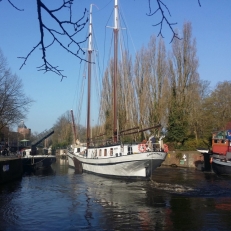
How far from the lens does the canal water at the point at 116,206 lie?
13.8 metres

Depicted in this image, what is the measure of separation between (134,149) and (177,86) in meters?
20.3

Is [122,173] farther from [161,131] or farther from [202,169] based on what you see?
[161,131]

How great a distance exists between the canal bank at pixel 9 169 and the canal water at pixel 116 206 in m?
1.26

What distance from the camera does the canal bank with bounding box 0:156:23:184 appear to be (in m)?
26.5

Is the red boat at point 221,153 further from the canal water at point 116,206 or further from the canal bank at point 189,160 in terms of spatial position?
the canal water at point 116,206

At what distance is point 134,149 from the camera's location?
2947 cm

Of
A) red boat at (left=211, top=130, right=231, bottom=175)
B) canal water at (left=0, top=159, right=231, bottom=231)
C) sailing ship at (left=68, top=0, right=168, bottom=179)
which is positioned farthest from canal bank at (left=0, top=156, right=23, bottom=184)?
red boat at (left=211, top=130, right=231, bottom=175)

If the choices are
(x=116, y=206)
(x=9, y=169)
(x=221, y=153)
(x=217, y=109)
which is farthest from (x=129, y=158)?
(x=217, y=109)

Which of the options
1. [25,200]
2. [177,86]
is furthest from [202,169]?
[25,200]

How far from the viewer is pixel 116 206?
698 inches

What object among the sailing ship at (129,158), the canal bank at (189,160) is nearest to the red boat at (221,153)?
the canal bank at (189,160)

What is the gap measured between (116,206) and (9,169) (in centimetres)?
1353

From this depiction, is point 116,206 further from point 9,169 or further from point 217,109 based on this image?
point 217,109

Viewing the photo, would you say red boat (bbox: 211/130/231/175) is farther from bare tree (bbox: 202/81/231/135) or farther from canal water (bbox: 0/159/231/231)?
canal water (bbox: 0/159/231/231)
